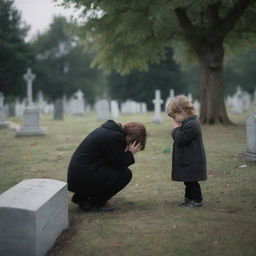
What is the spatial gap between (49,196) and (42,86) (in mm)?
53408

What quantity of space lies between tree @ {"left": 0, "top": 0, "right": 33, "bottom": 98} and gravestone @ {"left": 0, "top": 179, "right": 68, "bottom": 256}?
36758 mm

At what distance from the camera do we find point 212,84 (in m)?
18.3

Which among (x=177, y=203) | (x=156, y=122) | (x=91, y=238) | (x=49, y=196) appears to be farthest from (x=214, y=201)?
(x=156, y=122)

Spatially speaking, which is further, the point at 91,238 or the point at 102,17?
the point at 102,17

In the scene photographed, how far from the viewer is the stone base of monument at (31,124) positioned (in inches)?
626

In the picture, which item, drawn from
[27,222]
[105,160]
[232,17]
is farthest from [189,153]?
[232,17]

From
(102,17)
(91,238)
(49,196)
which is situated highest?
(102,17)

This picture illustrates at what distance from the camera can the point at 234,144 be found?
1245cm

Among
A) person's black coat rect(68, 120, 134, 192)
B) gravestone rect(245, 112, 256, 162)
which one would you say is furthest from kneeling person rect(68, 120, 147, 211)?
gravestone rect(245, 112, 256, 162)

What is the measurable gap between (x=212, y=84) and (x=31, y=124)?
26.7ft

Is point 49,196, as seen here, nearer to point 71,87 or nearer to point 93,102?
point 71,87

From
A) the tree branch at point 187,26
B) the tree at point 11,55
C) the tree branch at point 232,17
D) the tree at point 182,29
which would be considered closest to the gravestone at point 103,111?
the tree at point 182,29

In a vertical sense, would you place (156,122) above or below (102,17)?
below

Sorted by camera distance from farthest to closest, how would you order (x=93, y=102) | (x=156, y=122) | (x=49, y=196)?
(x=93, y=102)
(x=156, y=122)
(x=49, y=196)
